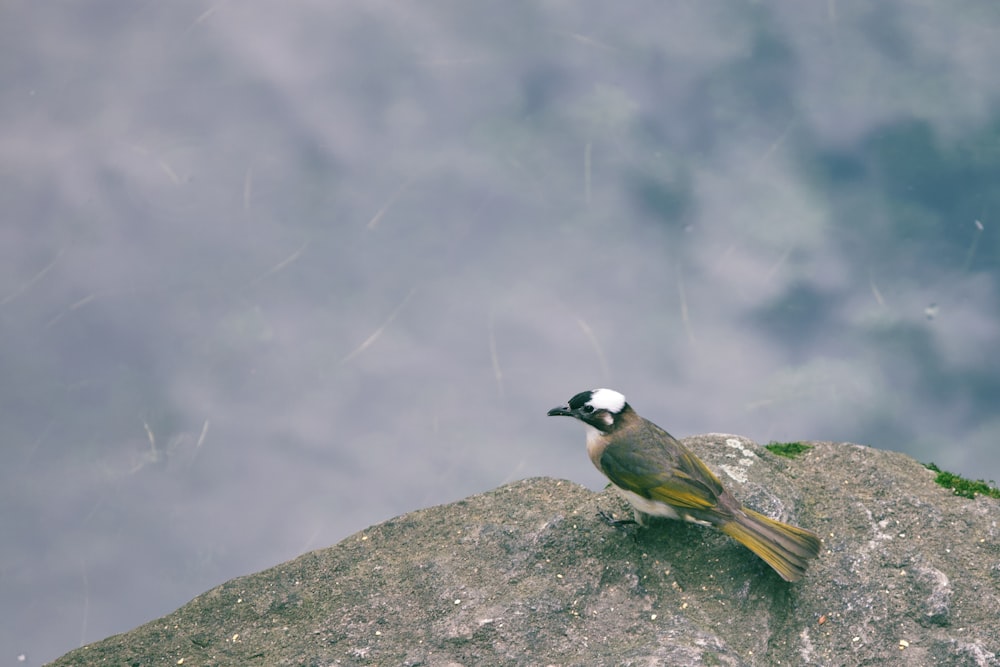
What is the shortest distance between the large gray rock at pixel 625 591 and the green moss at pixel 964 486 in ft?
0.50

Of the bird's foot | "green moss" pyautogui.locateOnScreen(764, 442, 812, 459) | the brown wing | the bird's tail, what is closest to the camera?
the bird's tail

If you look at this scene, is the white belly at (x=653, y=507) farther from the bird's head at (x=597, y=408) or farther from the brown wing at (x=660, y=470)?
the bird's head at (x=597, y=408)

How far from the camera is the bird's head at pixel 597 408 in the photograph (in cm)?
826

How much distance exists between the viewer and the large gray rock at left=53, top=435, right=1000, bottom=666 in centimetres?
748

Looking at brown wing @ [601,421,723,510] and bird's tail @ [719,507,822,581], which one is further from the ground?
brown wing @ [601,421,723,510]

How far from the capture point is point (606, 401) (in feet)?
27.1

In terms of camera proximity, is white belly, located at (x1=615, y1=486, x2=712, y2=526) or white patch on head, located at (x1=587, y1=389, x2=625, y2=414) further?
white patch on head, located at (x1=587, y1=389, x2=625, y2=414)

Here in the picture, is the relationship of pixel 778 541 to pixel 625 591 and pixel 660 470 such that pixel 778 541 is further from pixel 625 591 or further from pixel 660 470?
pixel 625 591

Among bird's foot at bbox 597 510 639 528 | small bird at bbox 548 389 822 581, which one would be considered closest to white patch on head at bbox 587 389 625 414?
small bird at bbox 548 389 822 581

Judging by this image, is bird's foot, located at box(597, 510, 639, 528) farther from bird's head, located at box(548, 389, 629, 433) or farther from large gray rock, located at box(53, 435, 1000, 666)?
bird's head, located at box(548, 389, 629, 433)

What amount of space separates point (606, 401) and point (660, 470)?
666mm

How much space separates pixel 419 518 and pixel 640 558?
6.77 feet

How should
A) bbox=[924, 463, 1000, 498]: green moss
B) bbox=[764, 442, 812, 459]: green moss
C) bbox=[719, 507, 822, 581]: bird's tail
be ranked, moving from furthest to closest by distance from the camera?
bbox=[764, 442, 812, 459]: green moss, bbox=[924, 463, 1000, 498]: green moss, bbox=[719, 507, 822, 581]: bird's tail

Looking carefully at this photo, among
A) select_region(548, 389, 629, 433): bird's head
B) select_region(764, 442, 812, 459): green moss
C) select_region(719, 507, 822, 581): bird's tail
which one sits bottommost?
select_region(719, 507, 822, 581): bird's tail
